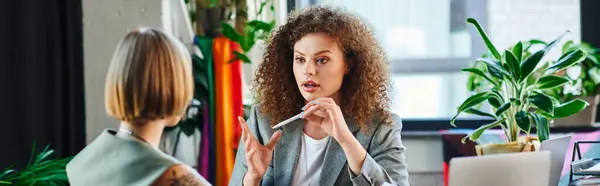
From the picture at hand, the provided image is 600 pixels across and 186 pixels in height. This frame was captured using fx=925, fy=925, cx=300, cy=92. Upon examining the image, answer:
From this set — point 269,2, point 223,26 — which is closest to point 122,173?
point 223,26

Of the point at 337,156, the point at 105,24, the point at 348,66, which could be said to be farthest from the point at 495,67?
the point at 105,24

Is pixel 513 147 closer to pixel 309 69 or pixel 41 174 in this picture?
pixel 309 69

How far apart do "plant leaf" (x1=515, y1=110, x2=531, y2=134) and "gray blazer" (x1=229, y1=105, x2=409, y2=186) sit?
562mm

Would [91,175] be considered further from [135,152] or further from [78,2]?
[78,2]

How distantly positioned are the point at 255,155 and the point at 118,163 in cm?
78

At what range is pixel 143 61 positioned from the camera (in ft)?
4.65

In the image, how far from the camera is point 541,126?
2775 millimetres

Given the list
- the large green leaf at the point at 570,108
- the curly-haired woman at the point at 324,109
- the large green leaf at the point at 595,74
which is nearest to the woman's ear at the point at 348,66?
the curly-haired woman at the point at 324,109

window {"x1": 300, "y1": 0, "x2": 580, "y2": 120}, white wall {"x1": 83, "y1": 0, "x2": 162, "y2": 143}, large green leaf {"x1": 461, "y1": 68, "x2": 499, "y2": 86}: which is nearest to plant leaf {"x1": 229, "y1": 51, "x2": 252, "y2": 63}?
white wall {"x1": 83, "y1": 0, "x2": 162, "y2": 143}

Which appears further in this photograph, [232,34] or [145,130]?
[232,34]

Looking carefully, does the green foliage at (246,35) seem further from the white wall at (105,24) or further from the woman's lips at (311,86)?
the woman's lips at (311,86)

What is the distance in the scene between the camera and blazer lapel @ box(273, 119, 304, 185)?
235 cm

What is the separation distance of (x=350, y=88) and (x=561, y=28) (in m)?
1.71

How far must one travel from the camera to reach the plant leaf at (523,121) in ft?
9.12
